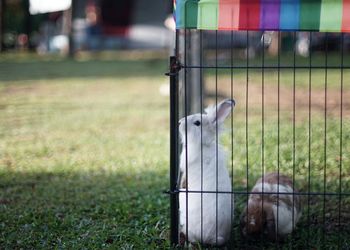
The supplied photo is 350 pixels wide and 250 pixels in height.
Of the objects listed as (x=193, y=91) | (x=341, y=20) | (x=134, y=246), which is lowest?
(x=134, y=246)

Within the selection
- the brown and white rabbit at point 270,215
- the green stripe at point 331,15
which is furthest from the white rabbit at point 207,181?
the green stripe at point 331,15

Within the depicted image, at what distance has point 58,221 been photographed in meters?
4.71

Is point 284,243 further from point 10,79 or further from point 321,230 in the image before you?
point 10,79

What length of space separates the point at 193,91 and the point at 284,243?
4961mm

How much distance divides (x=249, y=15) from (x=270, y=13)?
134 mm

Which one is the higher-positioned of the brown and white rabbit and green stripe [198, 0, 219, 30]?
green stripe [198, 0, 219, 30]

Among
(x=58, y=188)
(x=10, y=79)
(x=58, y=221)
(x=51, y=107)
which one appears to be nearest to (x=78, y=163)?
(x=58, y=188)

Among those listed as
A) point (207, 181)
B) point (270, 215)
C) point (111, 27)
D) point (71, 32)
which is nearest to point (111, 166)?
point (207, 181)

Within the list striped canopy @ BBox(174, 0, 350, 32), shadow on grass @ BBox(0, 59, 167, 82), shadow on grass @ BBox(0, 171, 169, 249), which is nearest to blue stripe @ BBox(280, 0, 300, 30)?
striped canopy @ BBox(174, 0, 350, 32)

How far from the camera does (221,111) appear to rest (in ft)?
13.8

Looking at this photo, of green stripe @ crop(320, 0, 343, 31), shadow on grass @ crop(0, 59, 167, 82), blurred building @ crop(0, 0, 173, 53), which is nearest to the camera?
green stripe @ crop(320, 0, 343, 31)

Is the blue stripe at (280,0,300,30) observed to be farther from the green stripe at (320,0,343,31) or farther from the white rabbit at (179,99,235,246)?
the white rabbit at (179,99,235,246)

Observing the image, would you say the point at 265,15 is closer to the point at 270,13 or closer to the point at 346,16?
the point at 270,13

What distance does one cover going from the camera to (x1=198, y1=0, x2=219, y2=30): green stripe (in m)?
3.71
